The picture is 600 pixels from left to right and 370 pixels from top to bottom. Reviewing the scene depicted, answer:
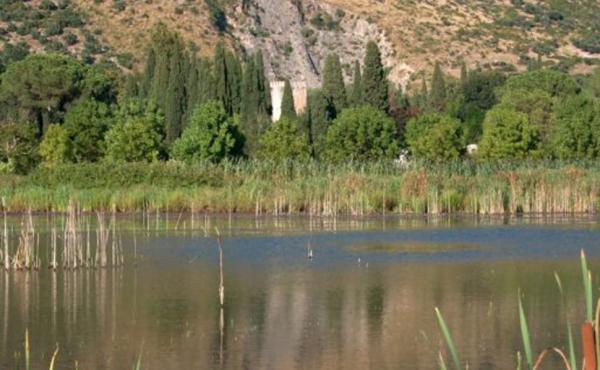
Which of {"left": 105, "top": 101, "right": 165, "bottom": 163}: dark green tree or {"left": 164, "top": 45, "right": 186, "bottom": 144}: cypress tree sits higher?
{"left": 164, "top": 45, "right": 186, "bottom": 144}: cypress tree

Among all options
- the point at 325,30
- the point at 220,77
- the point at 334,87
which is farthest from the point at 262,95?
the point at 325,30

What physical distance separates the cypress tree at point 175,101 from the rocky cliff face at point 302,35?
39080mm

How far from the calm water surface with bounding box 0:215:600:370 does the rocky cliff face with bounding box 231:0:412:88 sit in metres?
75.8

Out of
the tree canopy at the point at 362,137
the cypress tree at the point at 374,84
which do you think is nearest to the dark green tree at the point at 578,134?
the tree canopy at the point at 362,137

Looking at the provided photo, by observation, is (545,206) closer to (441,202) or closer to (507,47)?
(441,202)

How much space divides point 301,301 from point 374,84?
160ft

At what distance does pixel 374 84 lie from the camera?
222 feet

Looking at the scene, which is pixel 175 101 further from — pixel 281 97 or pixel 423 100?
pixel 423 100

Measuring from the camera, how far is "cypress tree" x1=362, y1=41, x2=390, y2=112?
6729 centimetres

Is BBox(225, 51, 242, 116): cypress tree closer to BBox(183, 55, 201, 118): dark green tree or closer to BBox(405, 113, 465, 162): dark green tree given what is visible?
BBox(183, 55, 201, 118): dark green tree

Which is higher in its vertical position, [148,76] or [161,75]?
[148,76]

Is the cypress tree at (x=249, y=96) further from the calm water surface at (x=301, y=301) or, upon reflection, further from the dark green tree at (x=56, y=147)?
the calm water surface at (x=301, y=301)

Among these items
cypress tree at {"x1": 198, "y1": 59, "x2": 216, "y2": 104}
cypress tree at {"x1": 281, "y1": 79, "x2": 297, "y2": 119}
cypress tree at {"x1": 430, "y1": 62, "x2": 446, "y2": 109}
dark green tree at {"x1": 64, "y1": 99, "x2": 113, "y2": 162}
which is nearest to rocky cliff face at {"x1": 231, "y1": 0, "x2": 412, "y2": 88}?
cypress tree at {"x1": 430, "y1": 62, "x2": 446, "y2": 109}

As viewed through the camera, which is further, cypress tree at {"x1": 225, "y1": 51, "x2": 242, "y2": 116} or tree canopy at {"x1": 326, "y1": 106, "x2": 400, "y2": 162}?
cypress tree at {"x1": 225, "y1": 51, "x2": 242, "y2": 116}
